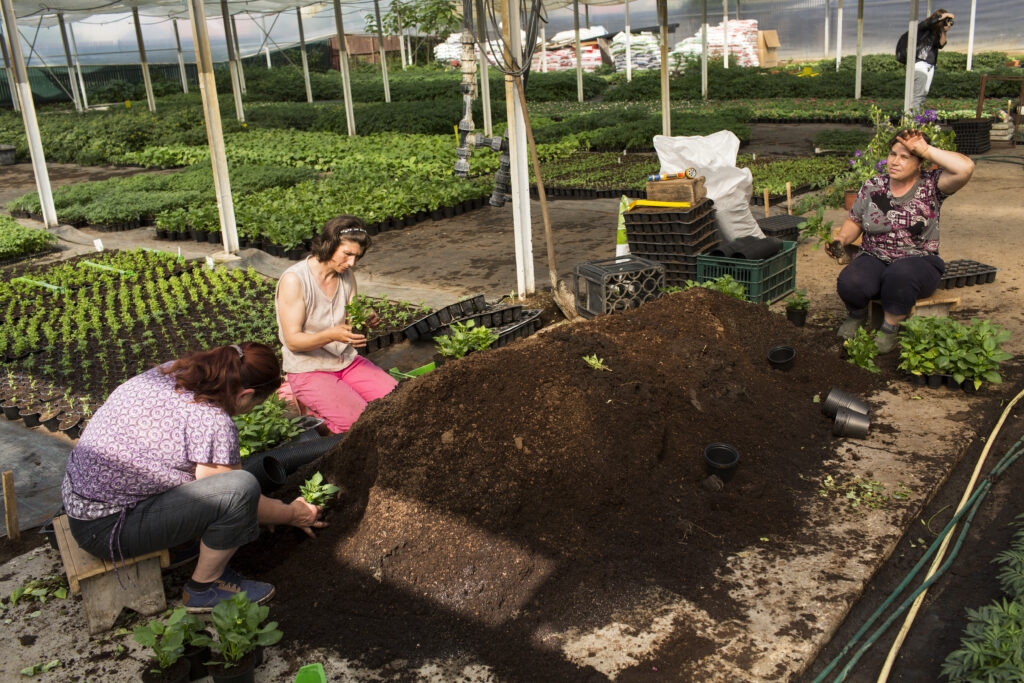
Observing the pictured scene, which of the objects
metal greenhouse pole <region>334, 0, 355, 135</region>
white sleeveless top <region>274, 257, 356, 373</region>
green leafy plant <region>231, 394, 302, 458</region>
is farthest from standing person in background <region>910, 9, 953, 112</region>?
metal greenhouse pole <region>334, 0, 355, 135</region>

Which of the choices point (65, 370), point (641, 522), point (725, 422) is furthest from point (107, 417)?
point (65, 370)

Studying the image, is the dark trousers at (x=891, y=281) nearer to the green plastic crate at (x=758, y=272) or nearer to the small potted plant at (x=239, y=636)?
the green plastic crate at (x=758, y=272)

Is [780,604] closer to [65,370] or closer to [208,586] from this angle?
[208,586]

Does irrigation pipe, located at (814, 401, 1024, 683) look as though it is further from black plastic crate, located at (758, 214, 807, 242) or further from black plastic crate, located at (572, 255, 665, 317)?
black plastic crate, located at (758, 214, 807, 242)

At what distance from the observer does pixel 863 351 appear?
5395mm

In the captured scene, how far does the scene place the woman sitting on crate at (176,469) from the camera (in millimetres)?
3158

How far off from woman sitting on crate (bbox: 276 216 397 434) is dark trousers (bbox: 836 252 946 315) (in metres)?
3.17

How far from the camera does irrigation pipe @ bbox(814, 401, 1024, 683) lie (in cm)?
286

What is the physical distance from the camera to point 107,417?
10.4 feet

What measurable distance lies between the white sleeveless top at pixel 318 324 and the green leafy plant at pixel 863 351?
10.4 ft

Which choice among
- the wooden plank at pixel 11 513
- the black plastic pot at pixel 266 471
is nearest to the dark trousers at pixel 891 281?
the black plastic pot at pixel 266 471

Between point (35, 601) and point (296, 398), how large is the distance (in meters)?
1.76

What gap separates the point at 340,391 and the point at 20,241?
7462 millimetres

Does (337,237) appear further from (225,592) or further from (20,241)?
(20,241)
